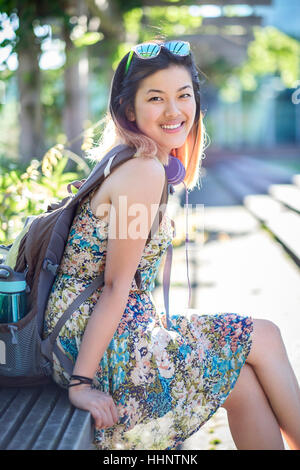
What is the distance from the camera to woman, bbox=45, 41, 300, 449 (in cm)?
180

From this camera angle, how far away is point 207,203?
10.9 m

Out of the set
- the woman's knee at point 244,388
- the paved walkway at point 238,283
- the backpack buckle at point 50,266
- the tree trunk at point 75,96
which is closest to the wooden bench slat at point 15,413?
the backpack buckle at point 50,266

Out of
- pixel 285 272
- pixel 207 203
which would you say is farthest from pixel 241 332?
pixel 207 203

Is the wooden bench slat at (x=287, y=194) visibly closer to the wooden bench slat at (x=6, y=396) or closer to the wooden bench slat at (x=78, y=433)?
the wooden bench slat at (x=6, y=396)

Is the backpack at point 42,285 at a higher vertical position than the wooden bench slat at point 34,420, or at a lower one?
higher

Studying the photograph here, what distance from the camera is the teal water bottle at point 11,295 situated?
1.86 m

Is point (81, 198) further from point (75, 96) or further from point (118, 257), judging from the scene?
point (75, 96)

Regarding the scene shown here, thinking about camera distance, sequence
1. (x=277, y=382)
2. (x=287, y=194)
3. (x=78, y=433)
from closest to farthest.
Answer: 1. (x=78, y=433)
2. (x=277, y=382)
3. (x=287, y=194)

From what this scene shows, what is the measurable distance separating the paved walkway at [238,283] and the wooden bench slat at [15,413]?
98 centimetres

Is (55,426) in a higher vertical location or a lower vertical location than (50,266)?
lower

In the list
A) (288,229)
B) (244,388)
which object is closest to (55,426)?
(244,388)

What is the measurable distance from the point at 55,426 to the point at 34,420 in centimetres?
10

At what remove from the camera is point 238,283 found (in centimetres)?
531
